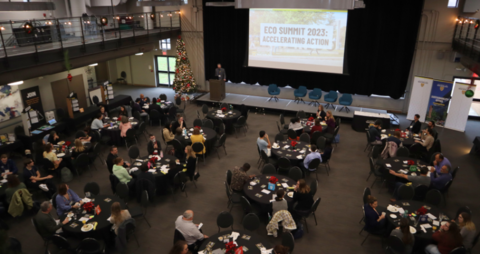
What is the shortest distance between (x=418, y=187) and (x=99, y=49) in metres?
11.5

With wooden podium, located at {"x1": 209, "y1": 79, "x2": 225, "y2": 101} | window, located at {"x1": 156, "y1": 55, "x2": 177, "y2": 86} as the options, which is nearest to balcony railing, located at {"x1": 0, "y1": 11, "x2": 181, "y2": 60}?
wooden podium, located at {"x1": 209, "y1": 79, "x2": 225, "y2": 101}

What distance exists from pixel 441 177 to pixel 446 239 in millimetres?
2534

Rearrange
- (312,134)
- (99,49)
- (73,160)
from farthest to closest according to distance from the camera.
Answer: (99,49), (312,134), (73,160)

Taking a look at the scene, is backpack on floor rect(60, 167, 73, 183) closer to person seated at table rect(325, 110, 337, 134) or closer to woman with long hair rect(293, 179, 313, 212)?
woman with long hair rect(293, 179, 313, 212)

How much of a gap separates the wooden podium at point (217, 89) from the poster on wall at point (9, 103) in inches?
323

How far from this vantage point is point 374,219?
6.69m

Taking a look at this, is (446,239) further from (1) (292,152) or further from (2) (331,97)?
(2) (331,97)

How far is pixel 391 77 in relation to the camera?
14.8 m

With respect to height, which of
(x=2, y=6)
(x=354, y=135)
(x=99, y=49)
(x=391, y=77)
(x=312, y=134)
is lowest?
(x=354, y=135)

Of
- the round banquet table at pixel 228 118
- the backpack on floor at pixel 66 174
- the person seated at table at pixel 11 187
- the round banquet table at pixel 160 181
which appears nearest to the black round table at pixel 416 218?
the round banquet table at pixel 160 181

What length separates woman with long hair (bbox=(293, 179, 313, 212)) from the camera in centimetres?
699

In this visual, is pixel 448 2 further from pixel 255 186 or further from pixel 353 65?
pixel 255 186

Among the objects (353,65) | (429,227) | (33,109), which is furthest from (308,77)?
(33,109)

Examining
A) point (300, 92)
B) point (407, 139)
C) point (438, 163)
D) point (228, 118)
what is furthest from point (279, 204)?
point (300, 92)
